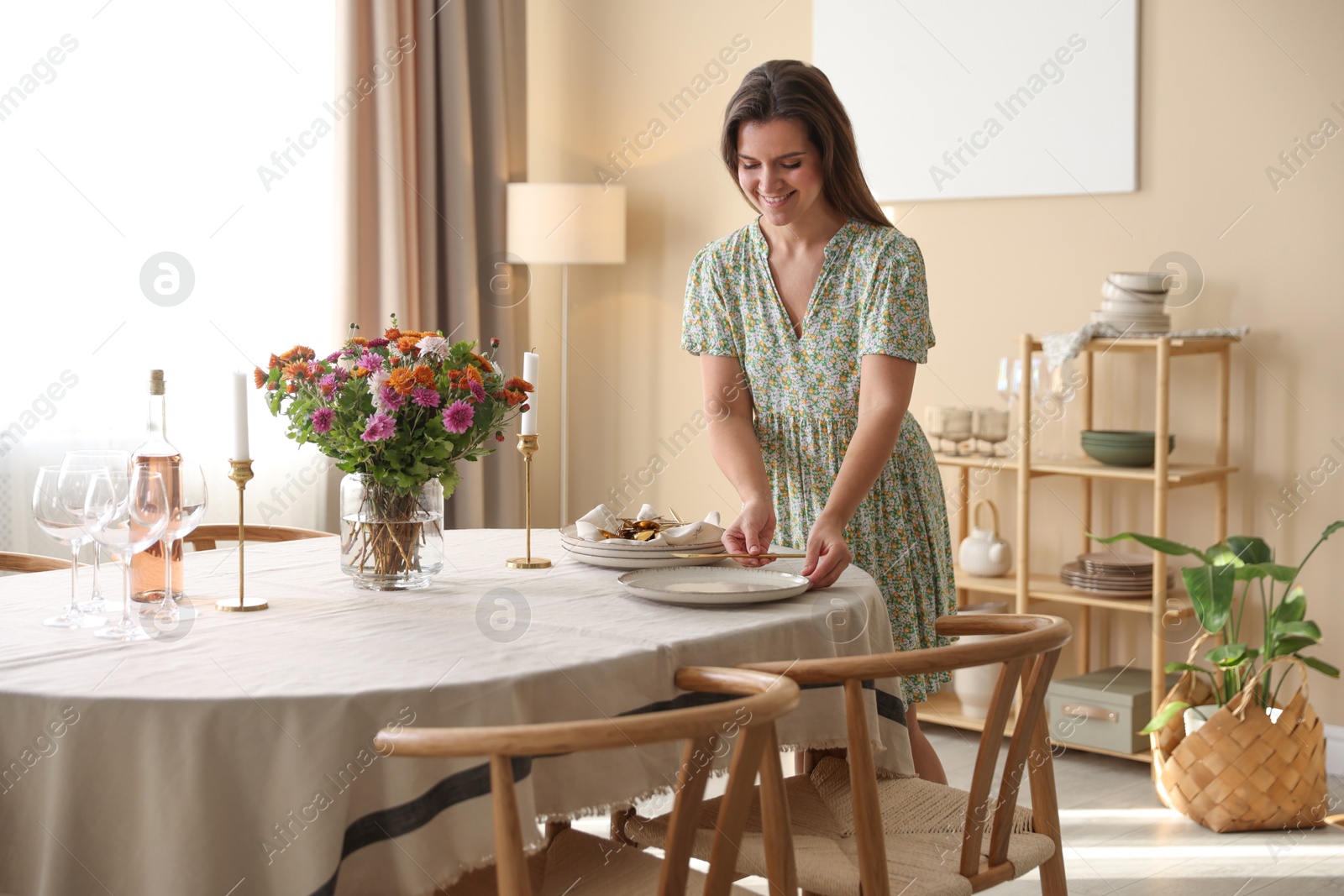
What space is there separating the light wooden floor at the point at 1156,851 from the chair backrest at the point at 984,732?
1048 mm

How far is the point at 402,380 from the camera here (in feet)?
5.72

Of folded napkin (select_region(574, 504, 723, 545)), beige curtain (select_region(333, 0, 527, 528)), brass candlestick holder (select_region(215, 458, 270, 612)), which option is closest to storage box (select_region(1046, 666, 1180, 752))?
folded napkin (select_region(574, 504, 723, 545))

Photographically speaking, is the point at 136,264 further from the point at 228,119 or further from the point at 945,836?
the point at 945,836

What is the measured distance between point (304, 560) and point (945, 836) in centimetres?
107

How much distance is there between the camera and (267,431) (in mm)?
3838

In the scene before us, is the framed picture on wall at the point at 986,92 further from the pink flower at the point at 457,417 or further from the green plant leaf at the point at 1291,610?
the pink flower at the point at 457,417

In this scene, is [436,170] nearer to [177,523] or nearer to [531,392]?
[531,392]

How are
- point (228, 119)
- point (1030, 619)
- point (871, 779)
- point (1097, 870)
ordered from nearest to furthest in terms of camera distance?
1. point (871, 779)
2. point (1030, 619)
3. point (1097, 870)
4. point (228, 119)

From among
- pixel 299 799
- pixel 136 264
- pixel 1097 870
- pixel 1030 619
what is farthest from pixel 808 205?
pixel 136 264

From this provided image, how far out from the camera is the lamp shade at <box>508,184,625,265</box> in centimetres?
427

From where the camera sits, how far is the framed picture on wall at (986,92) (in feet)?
11.8

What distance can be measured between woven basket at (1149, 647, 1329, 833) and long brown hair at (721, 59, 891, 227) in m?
1.61

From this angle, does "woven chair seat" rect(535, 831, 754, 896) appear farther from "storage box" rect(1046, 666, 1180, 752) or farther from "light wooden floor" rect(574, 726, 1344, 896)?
"storage box" rect(1046, 666, 1180, 752)

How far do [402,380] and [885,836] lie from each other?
87cm
